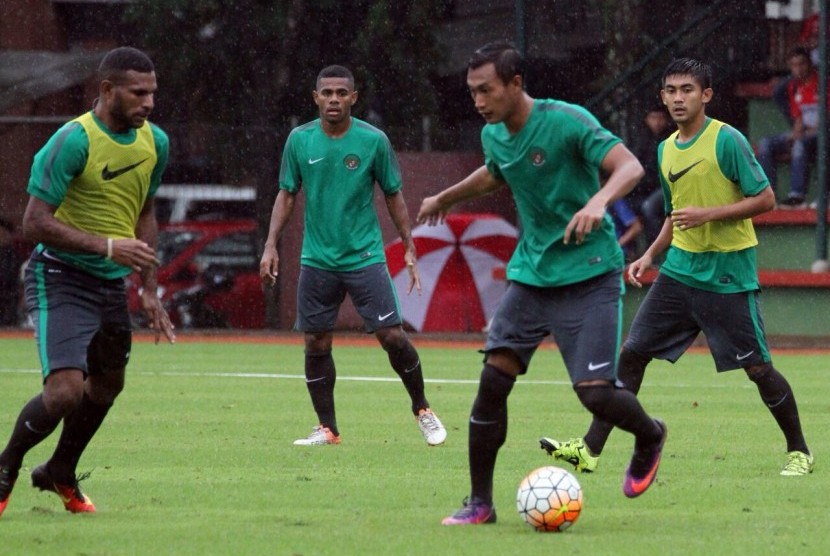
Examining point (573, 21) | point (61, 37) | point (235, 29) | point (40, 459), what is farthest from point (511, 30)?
point (40, 459)

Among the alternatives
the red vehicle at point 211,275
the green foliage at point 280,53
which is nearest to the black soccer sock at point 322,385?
A: the red vehicle at point 211,275

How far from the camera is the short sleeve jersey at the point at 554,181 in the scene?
7.19m

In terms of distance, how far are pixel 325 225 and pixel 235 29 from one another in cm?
1420

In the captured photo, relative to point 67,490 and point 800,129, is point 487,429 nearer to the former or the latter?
point 67,490

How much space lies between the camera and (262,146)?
24422mm

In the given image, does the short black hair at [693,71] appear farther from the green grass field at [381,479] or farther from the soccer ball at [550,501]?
the soccer ball at [550,501]

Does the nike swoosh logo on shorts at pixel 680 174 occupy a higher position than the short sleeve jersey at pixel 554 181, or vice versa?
the short sleeve jersey at pixel 554 181

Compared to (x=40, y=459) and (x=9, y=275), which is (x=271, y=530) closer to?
(x=40, y=459)

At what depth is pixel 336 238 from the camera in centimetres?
1073

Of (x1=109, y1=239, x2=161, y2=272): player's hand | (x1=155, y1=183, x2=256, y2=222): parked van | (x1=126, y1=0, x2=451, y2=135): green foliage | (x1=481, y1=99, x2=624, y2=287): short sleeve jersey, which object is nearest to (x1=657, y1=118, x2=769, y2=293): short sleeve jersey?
(x1=481, y1=99, x2=624, y2=287): short sleeve jersey

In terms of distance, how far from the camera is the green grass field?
6.87m

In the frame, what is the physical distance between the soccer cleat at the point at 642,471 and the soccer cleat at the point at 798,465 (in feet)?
4.78

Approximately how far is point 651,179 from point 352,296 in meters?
11.8

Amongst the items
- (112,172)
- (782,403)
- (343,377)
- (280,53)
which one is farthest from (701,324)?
(280,53)
